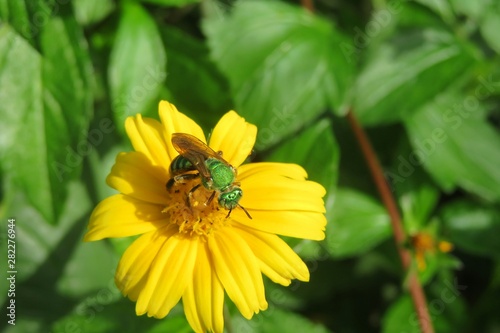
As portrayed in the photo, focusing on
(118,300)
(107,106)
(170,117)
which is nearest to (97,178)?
(107,106)

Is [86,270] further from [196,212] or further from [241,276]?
[241,276]

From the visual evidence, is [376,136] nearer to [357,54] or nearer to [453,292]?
[357,54]

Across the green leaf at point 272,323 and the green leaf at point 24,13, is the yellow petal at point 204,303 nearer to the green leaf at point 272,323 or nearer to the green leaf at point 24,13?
the green leaf at point 272,323

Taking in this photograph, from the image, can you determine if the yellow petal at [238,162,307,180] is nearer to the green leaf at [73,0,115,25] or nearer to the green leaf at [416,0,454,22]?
the green leaf at [73,0,115,25]

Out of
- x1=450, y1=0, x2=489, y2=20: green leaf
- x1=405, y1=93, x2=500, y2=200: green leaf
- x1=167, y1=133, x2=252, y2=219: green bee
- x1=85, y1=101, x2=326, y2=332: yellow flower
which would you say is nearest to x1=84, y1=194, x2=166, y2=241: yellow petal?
x1=85, y1=101, x2=326, y2=332: yellow flower

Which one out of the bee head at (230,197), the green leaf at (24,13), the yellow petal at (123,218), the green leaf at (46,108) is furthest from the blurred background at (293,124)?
the bee head at (230,197)
